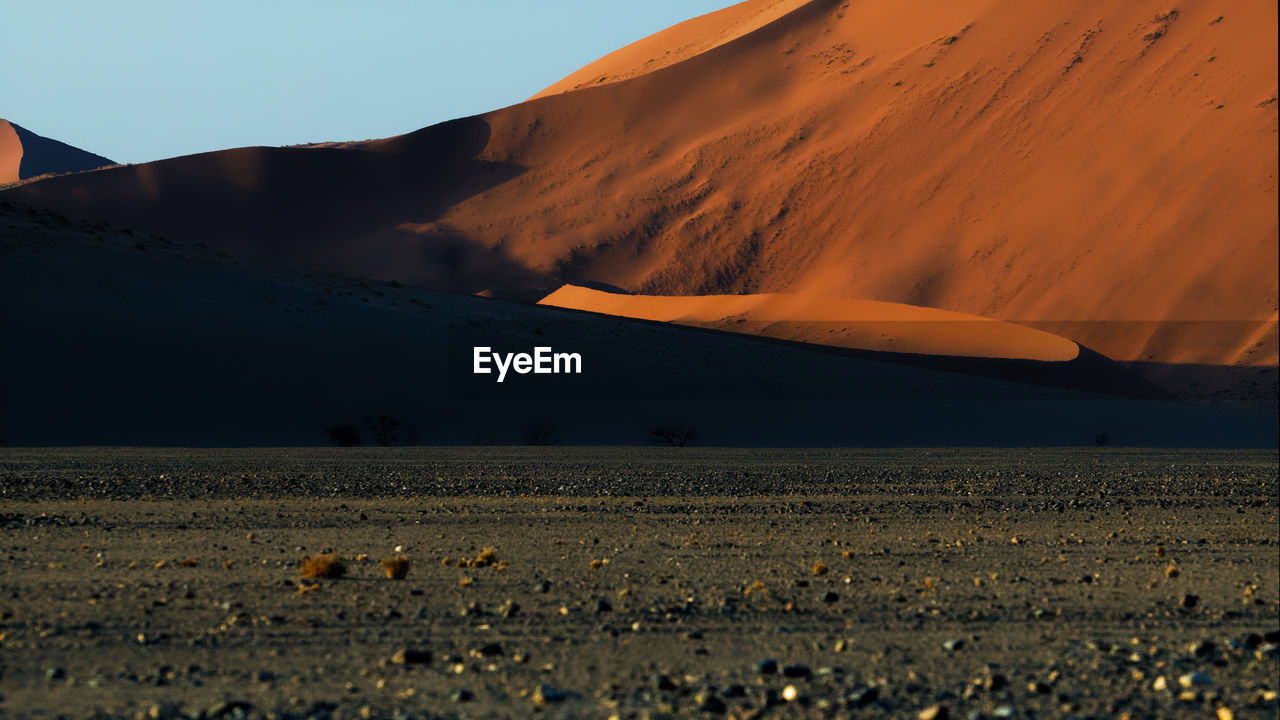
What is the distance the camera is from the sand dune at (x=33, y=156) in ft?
432

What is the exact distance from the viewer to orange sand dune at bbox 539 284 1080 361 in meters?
53.7

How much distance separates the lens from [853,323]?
5828 cm

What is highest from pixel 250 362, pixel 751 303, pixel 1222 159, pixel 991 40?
pixel 991 40

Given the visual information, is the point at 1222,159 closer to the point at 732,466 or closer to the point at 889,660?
the point at 732,466

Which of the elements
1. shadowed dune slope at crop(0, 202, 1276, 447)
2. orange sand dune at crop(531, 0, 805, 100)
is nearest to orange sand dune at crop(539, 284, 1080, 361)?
shadowed dune slope at crop(0, 202, 1276, 447)

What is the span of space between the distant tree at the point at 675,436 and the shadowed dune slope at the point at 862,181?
24.2 metres

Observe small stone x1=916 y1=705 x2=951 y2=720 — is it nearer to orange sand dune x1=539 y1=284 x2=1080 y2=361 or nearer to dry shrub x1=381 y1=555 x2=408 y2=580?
dry shrub x1=381 y1=555 x2=408 y2=580

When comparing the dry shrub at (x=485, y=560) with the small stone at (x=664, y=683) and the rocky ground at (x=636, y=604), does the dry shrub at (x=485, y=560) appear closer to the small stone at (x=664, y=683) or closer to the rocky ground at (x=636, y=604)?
the rocky ground at (x=636, y=604)

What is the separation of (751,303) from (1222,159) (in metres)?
22.4

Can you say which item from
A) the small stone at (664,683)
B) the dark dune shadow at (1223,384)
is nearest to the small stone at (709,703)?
the small stone at (664,683)

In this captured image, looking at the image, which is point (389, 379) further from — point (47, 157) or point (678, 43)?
point (47, 157)

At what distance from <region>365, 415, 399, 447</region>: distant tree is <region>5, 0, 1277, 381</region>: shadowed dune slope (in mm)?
31605

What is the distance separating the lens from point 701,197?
74.4 m

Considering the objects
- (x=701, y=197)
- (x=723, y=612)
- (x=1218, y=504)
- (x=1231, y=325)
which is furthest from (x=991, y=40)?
(x=723, y=612)
